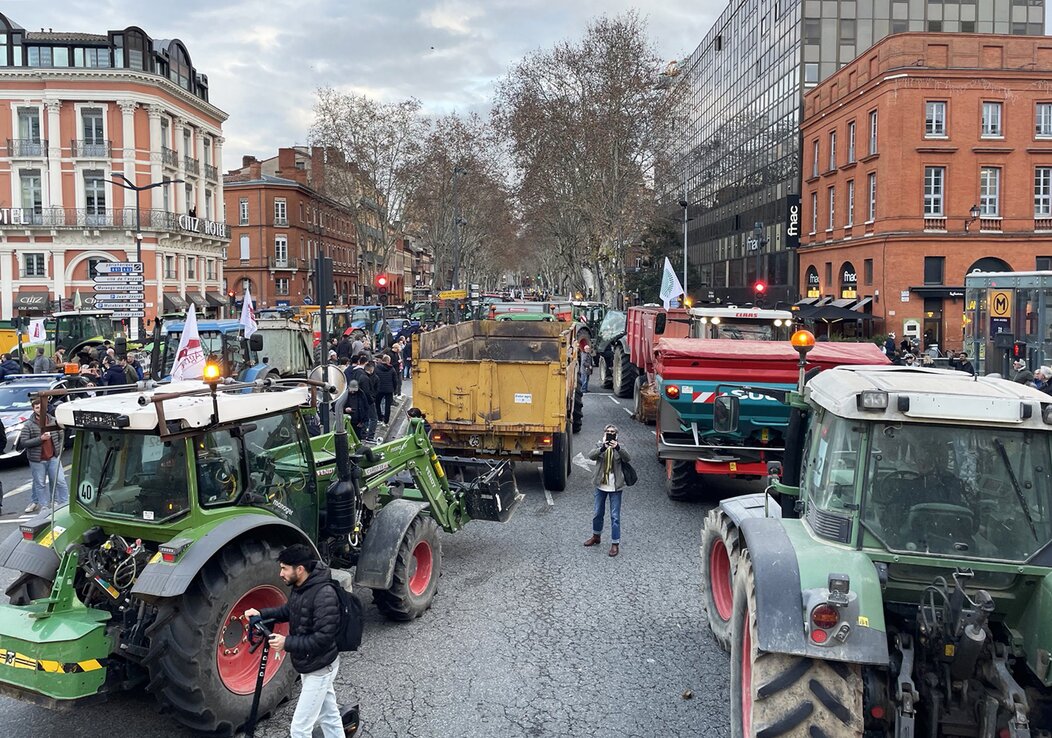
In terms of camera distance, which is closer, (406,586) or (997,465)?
(997,465)

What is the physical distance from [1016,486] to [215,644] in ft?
15.0

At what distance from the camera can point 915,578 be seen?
4348 mm

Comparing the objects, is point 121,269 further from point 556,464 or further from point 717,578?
point 717,578

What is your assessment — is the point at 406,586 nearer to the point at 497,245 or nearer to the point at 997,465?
the point at 997,465

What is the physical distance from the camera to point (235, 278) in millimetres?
68188

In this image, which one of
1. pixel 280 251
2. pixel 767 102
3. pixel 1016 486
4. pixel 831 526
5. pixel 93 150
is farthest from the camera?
pixel 280 251

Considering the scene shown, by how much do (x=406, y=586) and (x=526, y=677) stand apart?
136cm

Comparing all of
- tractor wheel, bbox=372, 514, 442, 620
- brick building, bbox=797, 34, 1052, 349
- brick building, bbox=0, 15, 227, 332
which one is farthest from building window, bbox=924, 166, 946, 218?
brick building, bbox=0, 15, 227, 332

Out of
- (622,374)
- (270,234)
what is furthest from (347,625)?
(270,234)

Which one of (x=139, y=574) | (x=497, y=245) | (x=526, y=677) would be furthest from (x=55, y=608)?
(x=497, y=245)

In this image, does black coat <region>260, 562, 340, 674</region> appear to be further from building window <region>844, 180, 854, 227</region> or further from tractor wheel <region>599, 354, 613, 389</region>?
building window <region>844, 180, 854, 227</region>

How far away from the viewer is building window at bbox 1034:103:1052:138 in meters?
35.5

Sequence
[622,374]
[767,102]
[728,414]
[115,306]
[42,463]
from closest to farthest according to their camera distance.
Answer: [728,414], [42,463], [622,374], [115,306], [767,102]

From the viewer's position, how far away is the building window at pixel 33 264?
4834 centimetres
